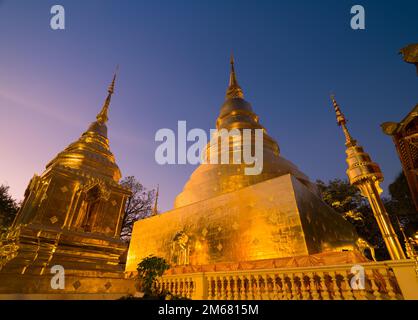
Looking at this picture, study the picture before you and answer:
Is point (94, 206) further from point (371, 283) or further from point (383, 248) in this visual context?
point (383, 248)

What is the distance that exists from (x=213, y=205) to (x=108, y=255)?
224 inches

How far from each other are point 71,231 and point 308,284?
23.0ft

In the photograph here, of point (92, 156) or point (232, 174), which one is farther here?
point (232, 174)

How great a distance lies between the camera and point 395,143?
8.37 m

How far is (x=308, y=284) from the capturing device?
199 inches

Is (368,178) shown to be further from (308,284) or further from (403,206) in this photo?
(403,206)

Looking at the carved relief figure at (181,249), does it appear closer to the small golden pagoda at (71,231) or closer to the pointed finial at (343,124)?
the small golden pagoda at (71,231)

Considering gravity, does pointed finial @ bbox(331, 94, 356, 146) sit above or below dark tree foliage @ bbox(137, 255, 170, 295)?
above

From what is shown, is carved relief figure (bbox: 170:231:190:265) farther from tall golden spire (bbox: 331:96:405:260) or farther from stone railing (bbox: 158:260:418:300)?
tall golden spire (bbox: 331:96:405:260)

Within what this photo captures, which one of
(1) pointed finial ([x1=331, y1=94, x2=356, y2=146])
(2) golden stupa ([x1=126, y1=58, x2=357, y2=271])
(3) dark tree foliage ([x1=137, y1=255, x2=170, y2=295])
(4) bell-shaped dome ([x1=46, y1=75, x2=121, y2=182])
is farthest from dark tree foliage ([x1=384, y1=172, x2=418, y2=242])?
(4) bell-shaped dome ([x1=46, y1=75, x2=121, y2=182])

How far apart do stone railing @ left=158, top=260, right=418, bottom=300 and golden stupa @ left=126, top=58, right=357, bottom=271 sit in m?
2.92

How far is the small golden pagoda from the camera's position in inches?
222

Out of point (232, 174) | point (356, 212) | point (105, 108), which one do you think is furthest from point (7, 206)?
point (356, 212)
